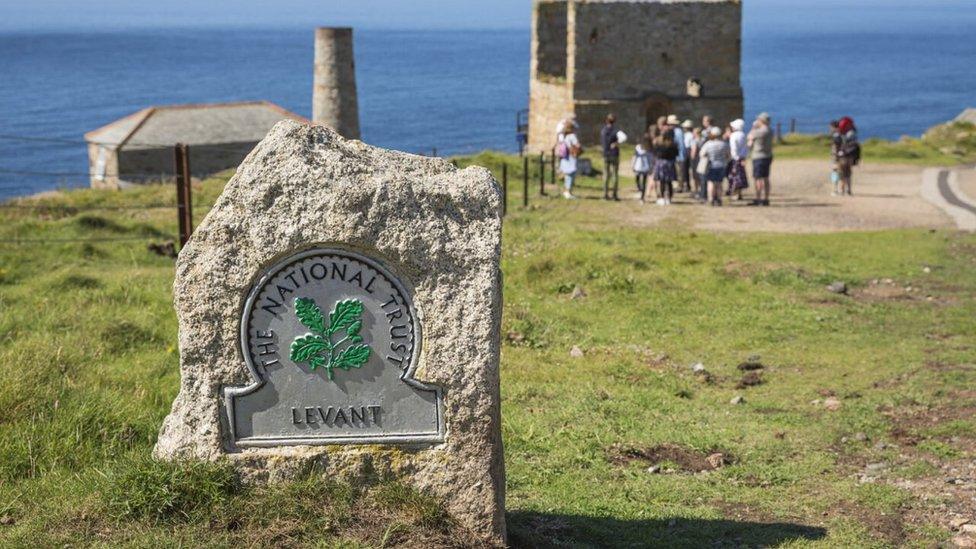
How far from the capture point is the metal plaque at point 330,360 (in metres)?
5.62

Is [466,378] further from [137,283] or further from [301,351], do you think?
[137,283]

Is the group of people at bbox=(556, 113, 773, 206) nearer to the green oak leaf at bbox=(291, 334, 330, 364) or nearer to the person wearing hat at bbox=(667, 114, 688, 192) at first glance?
the person wearing hat at bbox=(667, 114, 688, 192)

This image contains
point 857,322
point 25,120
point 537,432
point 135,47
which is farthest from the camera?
point 135,47

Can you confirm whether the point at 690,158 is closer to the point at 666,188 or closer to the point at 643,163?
the point at 666,188

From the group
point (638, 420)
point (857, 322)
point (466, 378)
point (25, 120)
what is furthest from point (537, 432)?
point (25, 120)

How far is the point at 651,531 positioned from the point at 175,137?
3699 cm

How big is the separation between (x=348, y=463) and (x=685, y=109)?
33.0 m

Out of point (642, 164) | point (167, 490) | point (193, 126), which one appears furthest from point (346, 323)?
point (193, 126)

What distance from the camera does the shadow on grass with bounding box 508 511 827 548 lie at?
6.30 meters

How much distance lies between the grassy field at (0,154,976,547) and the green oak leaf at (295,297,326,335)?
688mm

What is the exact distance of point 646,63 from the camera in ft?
121

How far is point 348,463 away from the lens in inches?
226

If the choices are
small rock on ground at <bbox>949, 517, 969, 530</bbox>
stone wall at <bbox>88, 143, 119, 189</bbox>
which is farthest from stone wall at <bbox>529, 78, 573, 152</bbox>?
small rock on ground at <bbox>949, 517, 969, 530</bbox>

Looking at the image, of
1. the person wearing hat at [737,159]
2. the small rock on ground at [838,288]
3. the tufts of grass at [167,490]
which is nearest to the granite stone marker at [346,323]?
the tufts of grass at [167,490]
